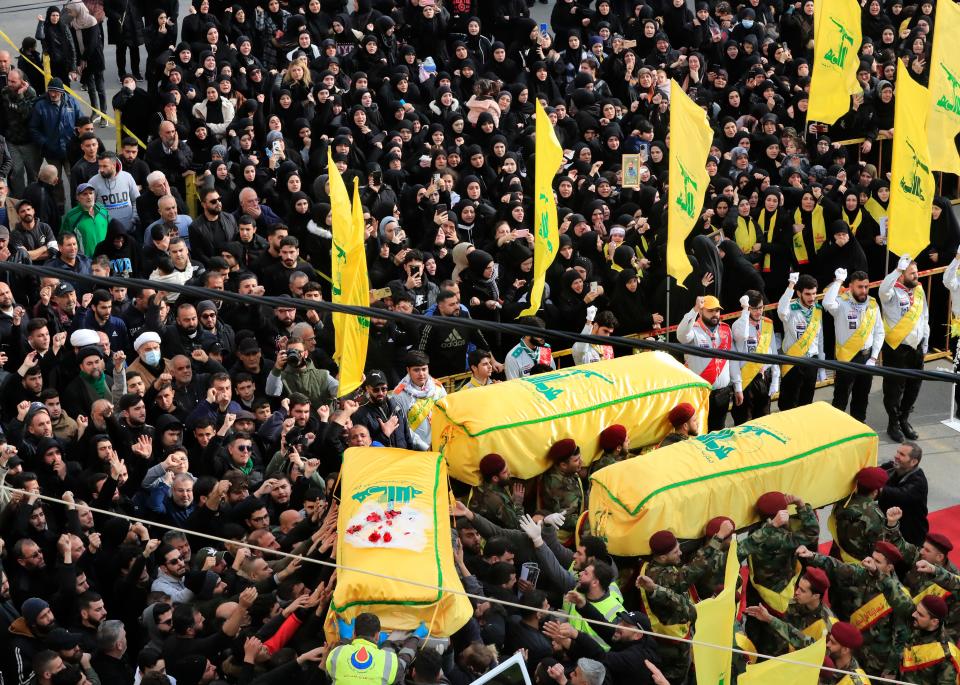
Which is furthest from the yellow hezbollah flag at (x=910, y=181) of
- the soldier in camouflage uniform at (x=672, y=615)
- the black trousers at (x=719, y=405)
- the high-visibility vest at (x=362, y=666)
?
the high-visibility vest at (x=362, y=666)

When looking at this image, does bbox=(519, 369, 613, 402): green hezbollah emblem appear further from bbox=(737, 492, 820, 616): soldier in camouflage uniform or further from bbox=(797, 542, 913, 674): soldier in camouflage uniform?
bbox=(797, 542, 913, 674): soldier in camouflage uniform

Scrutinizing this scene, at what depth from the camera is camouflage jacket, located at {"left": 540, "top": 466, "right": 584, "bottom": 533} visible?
10.3 metres

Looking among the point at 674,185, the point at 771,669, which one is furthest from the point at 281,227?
the point at 771,669

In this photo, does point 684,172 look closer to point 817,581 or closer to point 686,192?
point 686,192

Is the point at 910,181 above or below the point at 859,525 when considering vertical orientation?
above

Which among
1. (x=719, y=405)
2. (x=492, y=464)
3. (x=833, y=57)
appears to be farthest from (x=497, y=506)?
(x=833, y=57)

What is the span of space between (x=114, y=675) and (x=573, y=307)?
5.73m

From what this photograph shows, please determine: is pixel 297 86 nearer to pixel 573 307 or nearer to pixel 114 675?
pixel 573 307

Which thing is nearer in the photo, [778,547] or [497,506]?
[778,547]

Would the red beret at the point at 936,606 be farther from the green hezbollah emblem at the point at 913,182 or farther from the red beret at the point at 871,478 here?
the green hezbollah emblem at the point at 913,182

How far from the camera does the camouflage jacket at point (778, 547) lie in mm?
9469

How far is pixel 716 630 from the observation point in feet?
24.1

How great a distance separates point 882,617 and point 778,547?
744 millimetres

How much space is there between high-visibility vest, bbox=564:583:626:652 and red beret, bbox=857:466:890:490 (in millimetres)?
2122
